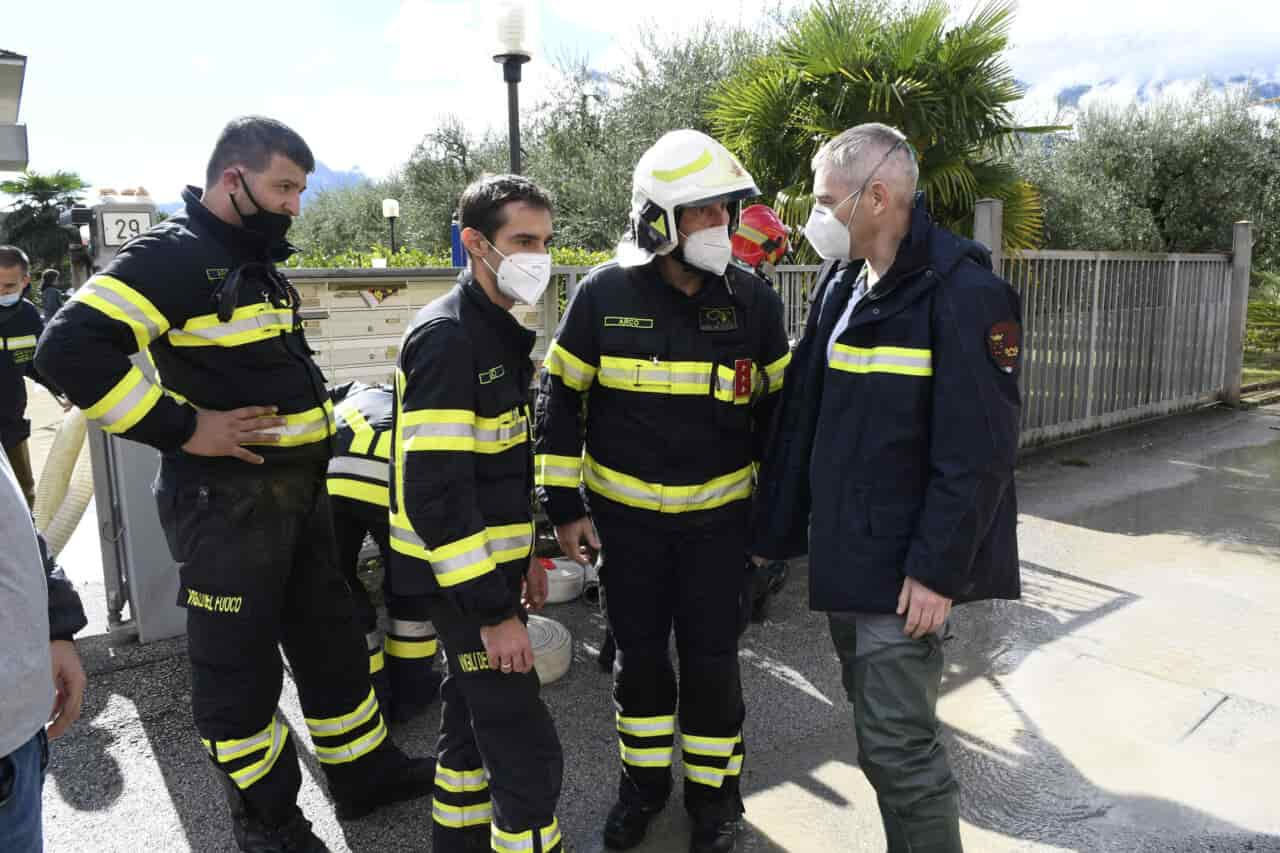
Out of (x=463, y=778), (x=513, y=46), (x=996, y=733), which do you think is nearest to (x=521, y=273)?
(x=463, y=778)

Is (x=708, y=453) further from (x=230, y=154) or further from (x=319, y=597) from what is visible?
(x=230, y=154)

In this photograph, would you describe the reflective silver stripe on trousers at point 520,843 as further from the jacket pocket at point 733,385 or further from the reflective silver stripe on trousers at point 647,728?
the jacket pocket at point 733,385

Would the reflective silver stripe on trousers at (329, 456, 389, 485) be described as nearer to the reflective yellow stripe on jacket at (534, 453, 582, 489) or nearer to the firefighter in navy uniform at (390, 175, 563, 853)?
the reflective yellow stripe on jacket at (534, 453, 582, 489)

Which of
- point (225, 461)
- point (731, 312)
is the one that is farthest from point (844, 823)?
point (225, 461)

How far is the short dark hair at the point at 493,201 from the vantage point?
2477 millimetres

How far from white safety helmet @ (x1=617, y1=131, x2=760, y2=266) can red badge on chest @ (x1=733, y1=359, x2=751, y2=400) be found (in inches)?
15.6

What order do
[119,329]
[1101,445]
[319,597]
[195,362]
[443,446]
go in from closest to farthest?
[443,446] < [119,329] < [195,362] < [319,597] < [1101,445]

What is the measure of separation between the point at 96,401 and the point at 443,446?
1.06m

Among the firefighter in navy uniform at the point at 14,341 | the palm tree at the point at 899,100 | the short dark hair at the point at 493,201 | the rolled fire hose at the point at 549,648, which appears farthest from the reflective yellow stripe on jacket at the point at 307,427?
the palm tree at the point at 899,100

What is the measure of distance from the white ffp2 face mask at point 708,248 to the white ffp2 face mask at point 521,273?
48 cm

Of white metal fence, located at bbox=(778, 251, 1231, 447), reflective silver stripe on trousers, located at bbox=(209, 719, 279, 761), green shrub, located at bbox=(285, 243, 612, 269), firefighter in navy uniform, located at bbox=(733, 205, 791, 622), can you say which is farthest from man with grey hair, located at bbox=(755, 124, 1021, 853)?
white metal fence, located at bbox=(778, 251, 1231, 447)

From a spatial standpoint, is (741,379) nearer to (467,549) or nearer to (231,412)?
(467,549)

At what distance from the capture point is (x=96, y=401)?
8.38 ft

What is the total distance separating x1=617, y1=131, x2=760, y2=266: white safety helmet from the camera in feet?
8.89
